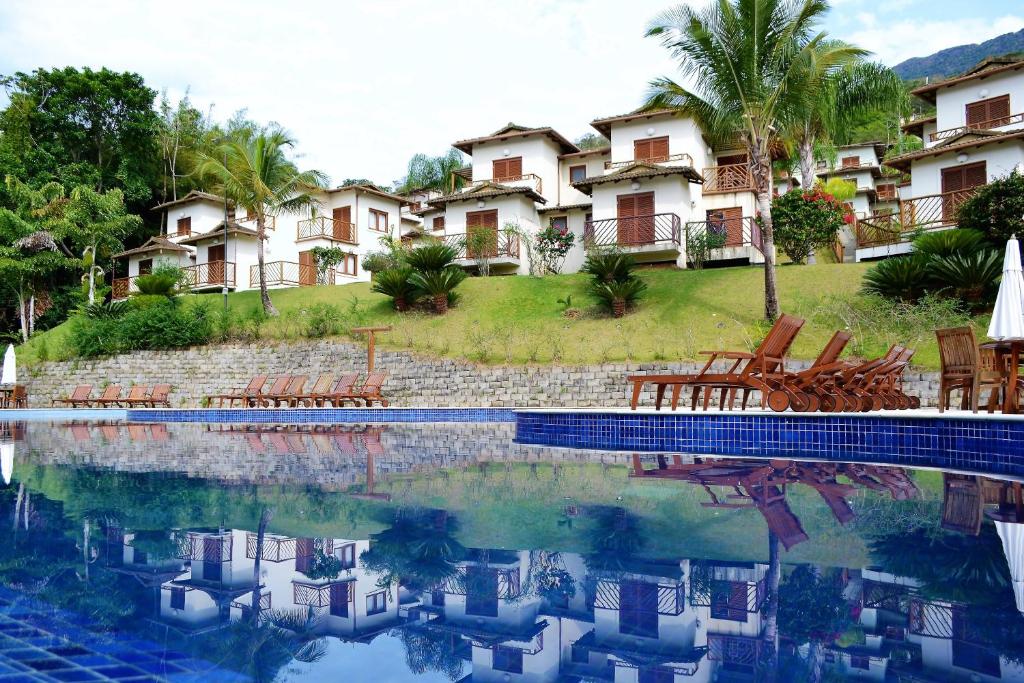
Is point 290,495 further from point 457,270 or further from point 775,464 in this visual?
point 457,270

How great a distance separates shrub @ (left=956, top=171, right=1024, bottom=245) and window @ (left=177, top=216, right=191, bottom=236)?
35.6 m

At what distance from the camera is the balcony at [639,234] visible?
93.9 feet

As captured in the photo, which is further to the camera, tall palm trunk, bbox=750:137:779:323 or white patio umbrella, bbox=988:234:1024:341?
tall palm trunk, bbox=750:137:779:323

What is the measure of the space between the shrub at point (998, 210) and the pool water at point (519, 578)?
15662mm

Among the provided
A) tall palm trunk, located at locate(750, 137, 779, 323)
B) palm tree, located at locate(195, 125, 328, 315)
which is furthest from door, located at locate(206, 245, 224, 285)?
tall palm trunk, located at locate(750, 137, 779, 323)

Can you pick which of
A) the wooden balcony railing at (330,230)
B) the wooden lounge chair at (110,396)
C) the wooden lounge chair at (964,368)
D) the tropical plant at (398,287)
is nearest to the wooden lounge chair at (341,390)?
the tropical plant at (398,287)

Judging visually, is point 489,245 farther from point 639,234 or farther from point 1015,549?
point 1015,549

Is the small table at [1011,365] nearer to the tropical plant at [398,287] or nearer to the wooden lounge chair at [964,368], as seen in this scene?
the wooden lounge chair at [964,368]

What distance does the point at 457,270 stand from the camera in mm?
26125

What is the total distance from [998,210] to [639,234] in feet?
38.2

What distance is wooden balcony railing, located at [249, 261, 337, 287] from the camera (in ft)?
123

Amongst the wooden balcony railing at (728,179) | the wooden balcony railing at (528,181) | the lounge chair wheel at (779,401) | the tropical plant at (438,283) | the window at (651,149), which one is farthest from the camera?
the wooden balcony railing at (528,181)

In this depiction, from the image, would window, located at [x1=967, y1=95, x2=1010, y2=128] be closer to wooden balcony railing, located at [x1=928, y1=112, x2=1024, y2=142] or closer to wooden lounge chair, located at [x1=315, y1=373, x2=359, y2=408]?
wooden balcony railing, located at [x1=928, y1=112, x2=1024, y2=142]

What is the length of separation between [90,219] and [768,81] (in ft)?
88.6
